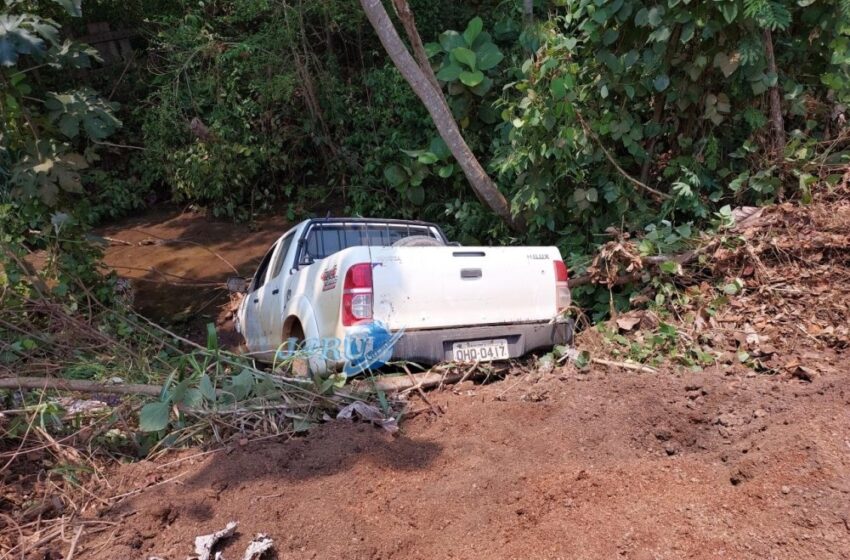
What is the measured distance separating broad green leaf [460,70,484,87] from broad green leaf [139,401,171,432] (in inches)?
222

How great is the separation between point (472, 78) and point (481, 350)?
451 centimetres

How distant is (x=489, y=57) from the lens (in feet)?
26.1

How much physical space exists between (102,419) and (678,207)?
4.99 meters

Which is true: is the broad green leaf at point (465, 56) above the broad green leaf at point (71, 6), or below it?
below

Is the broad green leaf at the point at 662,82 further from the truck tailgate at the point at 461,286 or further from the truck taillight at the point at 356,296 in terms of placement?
the truck taillight at the point at 356,296

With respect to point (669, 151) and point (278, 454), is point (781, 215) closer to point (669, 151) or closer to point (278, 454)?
point (669, 151)

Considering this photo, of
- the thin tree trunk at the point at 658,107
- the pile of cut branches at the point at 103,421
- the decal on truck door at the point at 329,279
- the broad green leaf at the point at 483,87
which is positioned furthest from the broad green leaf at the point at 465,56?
the pile of cut branches at the point at 103,421

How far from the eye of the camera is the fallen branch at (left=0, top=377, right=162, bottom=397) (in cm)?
384

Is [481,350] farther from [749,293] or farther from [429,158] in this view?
[429,158]

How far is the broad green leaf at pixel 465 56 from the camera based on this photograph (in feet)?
25.5

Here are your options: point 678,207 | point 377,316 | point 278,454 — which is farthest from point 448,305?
point 678,207

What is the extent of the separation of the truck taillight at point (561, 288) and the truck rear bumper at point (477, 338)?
0.15 m

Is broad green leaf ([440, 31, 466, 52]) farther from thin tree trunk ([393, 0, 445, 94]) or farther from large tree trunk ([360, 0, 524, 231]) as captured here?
large tree trunk ([360, 0, 524, 231])

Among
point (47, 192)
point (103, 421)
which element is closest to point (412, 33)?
point (47, 192)
